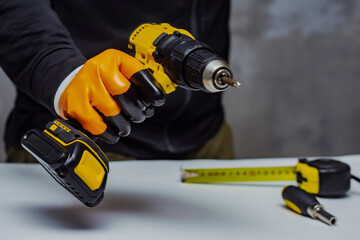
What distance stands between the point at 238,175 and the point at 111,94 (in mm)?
331

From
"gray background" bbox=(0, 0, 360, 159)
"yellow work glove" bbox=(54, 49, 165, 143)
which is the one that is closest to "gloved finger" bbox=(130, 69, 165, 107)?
"yellow work glove" bbox=(54, 49, 165, 143)

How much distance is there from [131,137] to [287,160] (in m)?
0.34

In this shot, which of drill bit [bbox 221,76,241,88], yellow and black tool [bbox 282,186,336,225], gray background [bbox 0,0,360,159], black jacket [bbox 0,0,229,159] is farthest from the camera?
gray background [bbox 0,0,360,159]

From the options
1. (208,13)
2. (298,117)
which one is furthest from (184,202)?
(298,117)

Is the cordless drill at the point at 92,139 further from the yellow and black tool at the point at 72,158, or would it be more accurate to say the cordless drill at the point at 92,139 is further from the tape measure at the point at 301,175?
the tape measure at the point at 301,175

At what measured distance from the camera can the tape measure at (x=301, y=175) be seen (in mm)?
862

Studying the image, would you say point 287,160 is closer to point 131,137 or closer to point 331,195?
point 331,195

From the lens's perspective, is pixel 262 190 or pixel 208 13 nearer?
pixel 262 190

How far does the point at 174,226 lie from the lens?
2.48ft

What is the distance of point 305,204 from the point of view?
2.60 feet

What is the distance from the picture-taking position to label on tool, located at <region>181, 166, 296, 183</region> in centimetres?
95

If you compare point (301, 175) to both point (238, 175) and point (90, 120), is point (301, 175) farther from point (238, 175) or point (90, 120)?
point (90, 120)

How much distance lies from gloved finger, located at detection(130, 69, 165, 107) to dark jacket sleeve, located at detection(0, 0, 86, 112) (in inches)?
6.2

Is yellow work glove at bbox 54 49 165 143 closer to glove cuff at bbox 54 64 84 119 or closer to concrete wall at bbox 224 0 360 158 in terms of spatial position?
glove cuff at bbox 54 64 84 119
